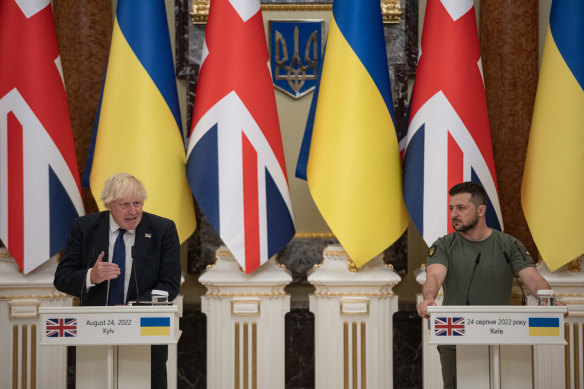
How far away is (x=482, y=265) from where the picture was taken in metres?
2.67

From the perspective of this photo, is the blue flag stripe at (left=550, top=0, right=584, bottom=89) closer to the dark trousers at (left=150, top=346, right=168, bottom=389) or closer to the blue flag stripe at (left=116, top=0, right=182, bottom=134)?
the blue flag stripe at (left=116, top=0, right=182, bottom=134)

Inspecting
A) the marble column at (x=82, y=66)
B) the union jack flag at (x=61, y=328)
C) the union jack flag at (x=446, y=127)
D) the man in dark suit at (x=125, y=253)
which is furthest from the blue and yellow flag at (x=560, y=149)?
the marble column at (x=82, y=66)

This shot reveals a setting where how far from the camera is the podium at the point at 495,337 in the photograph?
2.12m

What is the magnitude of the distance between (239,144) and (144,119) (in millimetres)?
529

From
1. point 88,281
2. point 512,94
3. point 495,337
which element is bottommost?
point 495,337

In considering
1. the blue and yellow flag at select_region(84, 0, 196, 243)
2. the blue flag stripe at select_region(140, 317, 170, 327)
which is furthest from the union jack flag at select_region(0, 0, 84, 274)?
the blue flag stripe at select_region(140, 317, 170, 327)

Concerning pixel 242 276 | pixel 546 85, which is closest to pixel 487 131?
pixel 546 85

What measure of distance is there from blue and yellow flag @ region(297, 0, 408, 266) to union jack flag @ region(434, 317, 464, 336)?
1.30m

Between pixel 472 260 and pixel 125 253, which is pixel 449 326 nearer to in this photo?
pixel 472 260

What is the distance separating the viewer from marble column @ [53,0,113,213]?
4.04 metres

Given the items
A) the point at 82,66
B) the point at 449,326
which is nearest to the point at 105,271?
the point at 449,326

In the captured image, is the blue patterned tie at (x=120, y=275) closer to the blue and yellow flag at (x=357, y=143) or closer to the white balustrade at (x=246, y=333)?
the white balustrade at (x=246, y=333)

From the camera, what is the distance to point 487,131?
138 inches

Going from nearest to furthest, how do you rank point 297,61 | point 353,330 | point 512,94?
1. point 353,330
2. point 512,94
3. point 297,61
